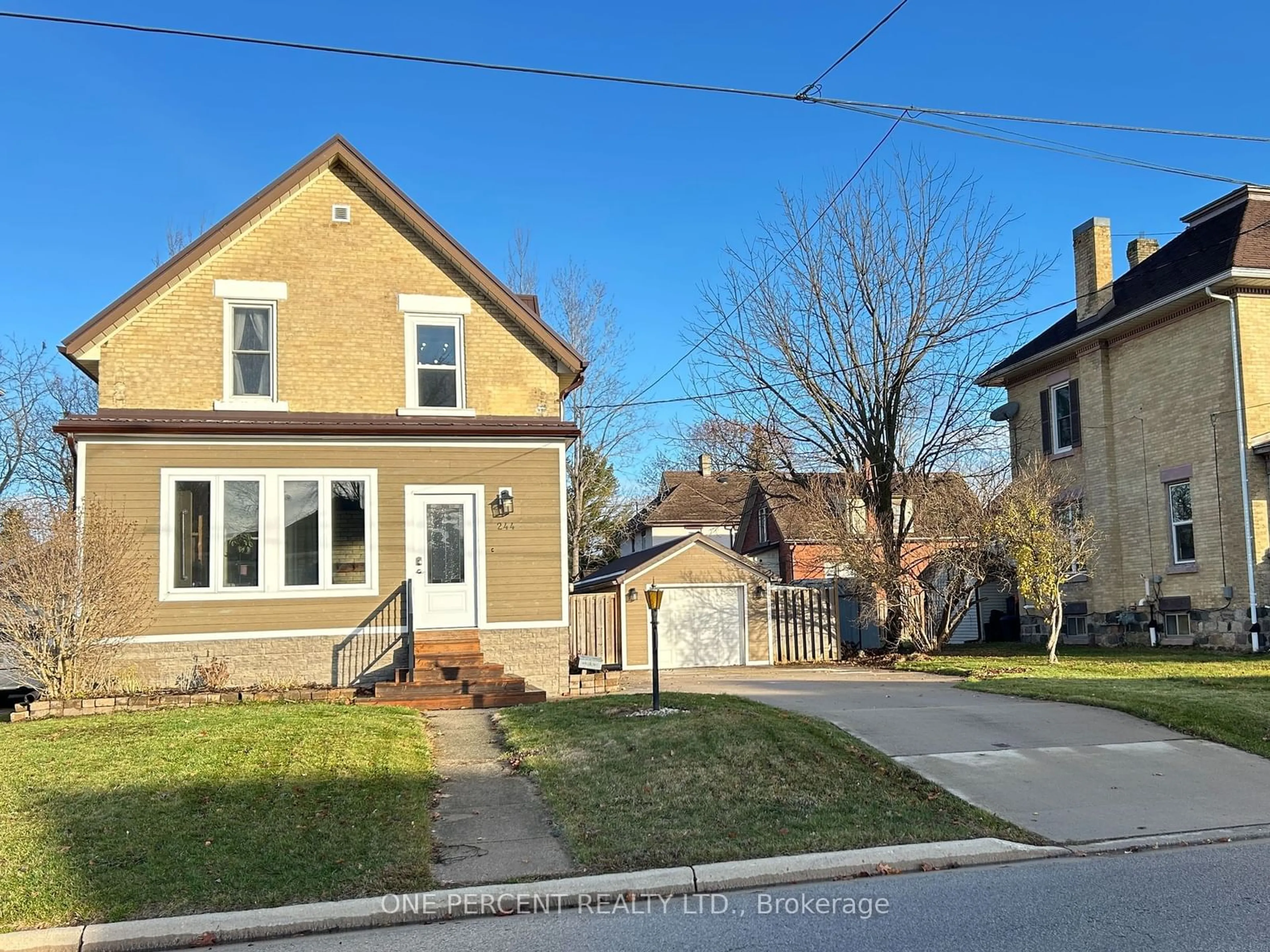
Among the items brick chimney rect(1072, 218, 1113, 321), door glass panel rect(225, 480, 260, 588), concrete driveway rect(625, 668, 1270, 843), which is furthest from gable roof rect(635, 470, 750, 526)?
concrete driveway rect(625, 668, 1270, 843)

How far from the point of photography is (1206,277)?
19875mm

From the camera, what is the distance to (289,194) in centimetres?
1641

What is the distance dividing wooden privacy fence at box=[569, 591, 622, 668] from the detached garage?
2.04ft

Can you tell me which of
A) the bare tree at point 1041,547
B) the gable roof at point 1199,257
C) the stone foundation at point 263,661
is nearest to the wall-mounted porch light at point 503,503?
the stone foundation at point 263,661

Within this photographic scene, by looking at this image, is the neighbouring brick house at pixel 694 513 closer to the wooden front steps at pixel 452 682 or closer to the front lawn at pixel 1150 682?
the front lawn at pixel 1150 682

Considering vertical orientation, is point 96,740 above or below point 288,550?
below

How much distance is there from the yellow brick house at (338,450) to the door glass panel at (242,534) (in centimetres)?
3

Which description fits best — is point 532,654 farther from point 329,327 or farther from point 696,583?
point 696,583

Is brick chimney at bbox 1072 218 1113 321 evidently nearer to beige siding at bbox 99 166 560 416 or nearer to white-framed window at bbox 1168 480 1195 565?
white-framed window at bbox 1168 480 1195 565

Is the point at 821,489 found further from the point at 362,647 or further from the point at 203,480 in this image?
the point at 203,480

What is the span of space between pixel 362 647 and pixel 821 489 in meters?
11.8

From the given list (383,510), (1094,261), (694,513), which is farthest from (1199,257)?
(694,513)

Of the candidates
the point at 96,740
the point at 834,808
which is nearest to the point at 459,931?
the point at 834,808

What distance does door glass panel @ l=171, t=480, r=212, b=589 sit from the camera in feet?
49.4
